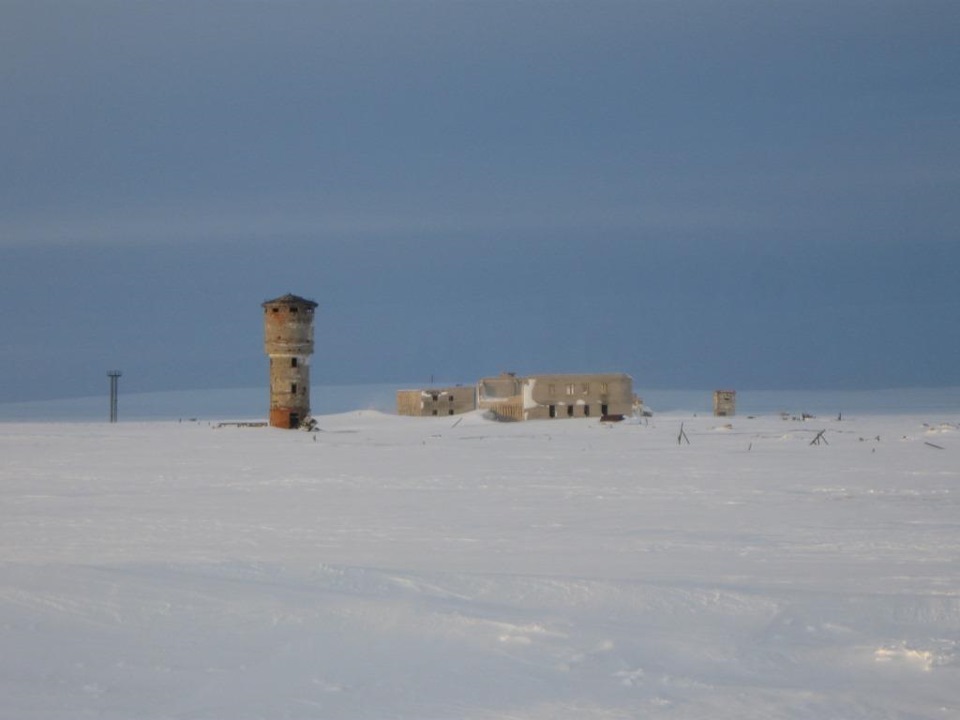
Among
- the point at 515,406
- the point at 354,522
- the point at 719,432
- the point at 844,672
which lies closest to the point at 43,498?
the point at 354,522

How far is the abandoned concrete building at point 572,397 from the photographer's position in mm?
55250

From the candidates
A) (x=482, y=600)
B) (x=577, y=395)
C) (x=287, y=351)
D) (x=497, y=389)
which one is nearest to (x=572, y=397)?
(x=577, y=395)

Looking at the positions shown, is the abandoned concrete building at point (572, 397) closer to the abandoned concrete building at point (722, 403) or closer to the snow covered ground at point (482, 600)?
the abandoned concrete building at point (722, 403)

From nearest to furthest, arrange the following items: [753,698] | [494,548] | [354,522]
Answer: [753,698], [494,548], [354,522]

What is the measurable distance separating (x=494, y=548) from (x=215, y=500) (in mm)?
6430

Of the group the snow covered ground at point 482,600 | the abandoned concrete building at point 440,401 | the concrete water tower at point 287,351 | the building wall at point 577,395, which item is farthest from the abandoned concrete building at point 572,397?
the snow covered ground at point 482,600

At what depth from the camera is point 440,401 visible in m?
58.0

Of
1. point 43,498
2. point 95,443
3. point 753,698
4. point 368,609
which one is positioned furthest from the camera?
point 95,443

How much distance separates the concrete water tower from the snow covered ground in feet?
73.1

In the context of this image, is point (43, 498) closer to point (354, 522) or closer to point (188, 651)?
point (354, 522)

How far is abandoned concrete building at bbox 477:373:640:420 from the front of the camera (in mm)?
55250

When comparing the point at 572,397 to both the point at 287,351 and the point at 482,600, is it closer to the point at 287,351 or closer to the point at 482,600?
the point at 287,351

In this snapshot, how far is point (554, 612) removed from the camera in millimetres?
9938

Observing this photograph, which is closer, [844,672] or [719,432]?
[844,672]
